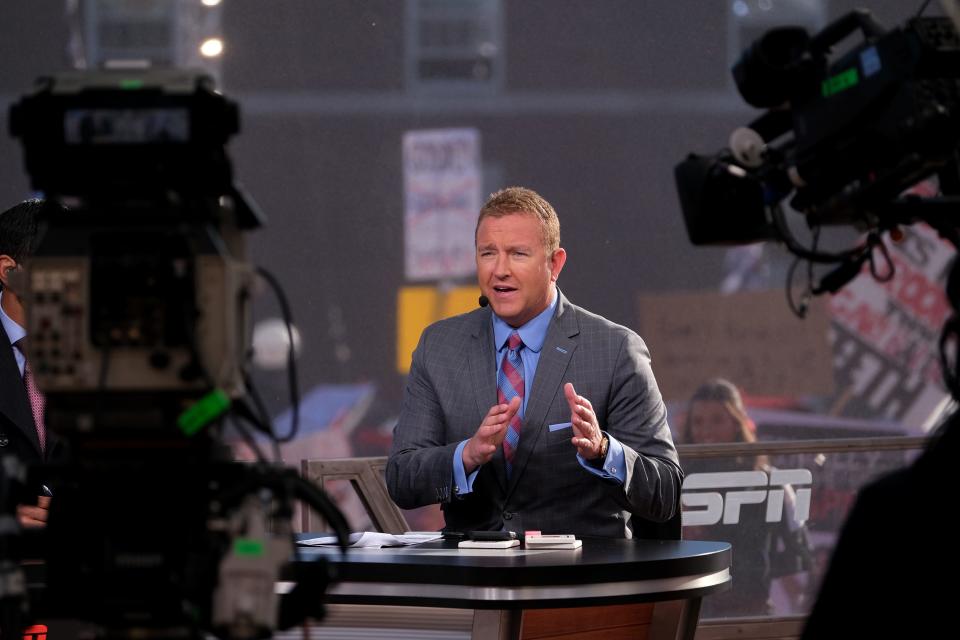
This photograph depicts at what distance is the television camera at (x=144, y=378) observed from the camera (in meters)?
1.50

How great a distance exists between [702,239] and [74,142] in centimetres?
98

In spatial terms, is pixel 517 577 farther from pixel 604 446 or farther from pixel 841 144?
pixel 841 144

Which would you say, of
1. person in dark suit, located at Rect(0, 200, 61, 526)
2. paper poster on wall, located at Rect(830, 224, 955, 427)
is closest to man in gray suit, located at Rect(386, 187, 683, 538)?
person in dark suit, located at Rect(0, 200, 61, 526)

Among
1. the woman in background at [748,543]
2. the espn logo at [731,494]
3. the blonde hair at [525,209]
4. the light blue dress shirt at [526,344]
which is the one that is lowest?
the woman in background at [748,543]

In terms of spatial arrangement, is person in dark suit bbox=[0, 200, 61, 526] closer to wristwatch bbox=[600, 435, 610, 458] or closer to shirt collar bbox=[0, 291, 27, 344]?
shirt collar bbox=[0, 291, 27, 344]

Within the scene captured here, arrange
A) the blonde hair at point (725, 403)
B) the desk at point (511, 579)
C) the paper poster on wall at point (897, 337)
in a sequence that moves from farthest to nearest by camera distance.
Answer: the paper poster on wall at point (897, 337)
the blonde hair at point (725, 403)
the desk at point (511, 579)

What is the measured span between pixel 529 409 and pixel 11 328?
4.70 ft

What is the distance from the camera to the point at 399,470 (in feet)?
9.77

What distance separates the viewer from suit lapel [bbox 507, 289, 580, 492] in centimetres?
291

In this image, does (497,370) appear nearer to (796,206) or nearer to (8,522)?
(796,206)

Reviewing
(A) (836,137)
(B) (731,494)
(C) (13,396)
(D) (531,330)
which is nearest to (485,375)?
(D) (531,330)

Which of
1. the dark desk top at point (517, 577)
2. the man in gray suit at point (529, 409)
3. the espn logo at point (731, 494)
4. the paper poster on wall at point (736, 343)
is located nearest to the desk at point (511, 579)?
the dark desk top at point (517, 577)

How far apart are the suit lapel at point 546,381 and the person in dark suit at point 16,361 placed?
3.86ft

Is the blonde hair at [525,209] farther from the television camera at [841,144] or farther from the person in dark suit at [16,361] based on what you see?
the person in dark suit at [16,361]
